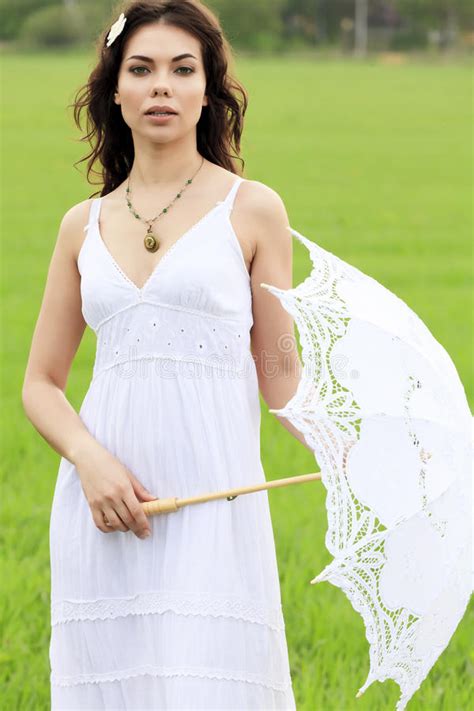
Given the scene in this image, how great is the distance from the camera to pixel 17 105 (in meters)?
33.2

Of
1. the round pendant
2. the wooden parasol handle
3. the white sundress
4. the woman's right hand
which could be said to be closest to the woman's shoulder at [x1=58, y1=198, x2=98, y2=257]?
the white sundress

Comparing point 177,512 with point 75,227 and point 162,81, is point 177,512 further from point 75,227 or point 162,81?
point 162,81

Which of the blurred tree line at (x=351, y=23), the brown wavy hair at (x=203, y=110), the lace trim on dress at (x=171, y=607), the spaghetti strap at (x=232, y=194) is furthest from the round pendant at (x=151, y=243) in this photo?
the blurred tree line at (x=351, y=23)

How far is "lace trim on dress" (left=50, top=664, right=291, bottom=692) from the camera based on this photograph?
2719mm

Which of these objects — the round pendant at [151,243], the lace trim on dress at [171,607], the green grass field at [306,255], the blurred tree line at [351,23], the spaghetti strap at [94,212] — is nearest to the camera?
the lace trim on dress at [171,607]

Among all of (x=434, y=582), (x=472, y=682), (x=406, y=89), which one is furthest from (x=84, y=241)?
(x=406, y=89)

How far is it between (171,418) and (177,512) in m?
0.20

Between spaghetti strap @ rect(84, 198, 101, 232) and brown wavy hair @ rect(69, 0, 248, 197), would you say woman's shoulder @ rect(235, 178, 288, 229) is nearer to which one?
brown wavy hair @ rect(69, 0, 248, 197)

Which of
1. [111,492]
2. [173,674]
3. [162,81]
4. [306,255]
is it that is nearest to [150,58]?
[162,81]

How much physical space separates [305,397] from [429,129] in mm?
27224

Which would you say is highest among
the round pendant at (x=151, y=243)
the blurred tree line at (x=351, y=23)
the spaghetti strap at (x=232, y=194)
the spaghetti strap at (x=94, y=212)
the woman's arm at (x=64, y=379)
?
the blurred tree line at (x=351, y=23)

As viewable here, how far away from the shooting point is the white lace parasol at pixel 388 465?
2646 mm

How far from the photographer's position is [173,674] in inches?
107

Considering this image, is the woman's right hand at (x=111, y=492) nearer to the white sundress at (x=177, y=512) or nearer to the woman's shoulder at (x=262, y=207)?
the white sundress at (x=177, y=512)
